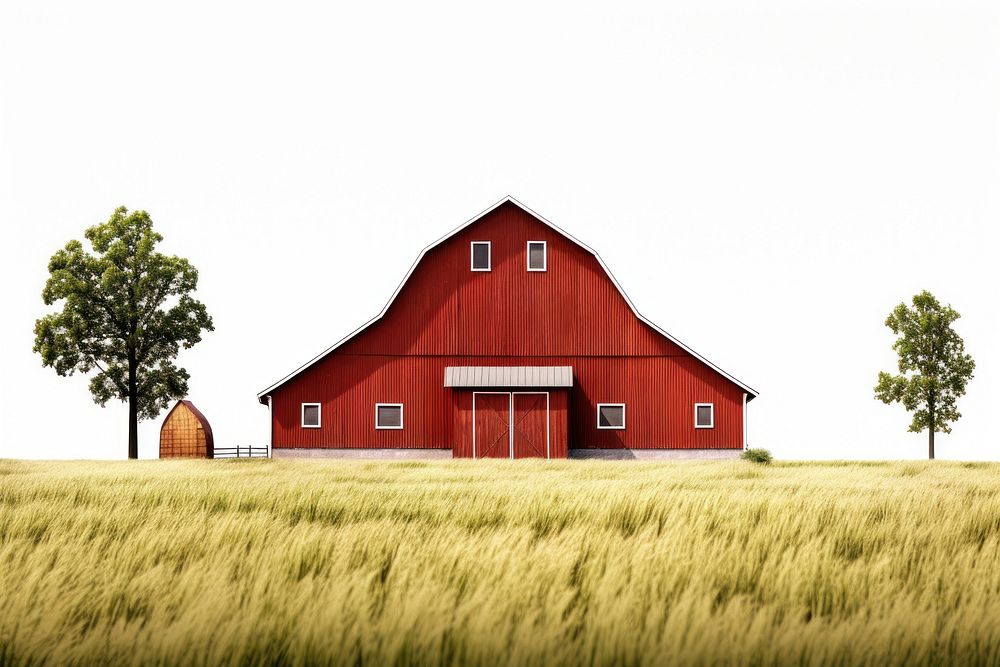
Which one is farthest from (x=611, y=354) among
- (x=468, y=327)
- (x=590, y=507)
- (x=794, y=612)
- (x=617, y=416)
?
(x=794, y=612)

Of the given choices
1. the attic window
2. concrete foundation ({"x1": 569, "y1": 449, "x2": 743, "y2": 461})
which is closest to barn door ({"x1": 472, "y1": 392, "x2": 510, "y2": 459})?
concrete foundation ({"x1": 569, "y1": 449, "x2": 743, "y2": 461})

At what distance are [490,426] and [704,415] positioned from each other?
830 cm

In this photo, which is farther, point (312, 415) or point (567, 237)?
point (312, 415)

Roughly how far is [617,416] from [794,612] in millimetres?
32790

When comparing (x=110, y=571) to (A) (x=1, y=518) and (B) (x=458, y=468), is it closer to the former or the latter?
(A) (x=1, y=518)

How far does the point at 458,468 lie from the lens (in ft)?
99.1

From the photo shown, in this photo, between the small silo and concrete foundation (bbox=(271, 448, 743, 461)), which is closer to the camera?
Result: concrete foundation (bbox=(271, 448, 743, 461))

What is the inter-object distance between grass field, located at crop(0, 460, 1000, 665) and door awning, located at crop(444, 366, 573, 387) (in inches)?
973

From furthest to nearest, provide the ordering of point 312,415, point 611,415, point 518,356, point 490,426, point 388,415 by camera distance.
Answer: point 312,415
point 388,415
point 611,415
point 518,356
point 490,426

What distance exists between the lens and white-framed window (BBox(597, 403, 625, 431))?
4012cm

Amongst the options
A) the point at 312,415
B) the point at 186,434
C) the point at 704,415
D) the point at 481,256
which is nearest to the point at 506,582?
the point at 481,256

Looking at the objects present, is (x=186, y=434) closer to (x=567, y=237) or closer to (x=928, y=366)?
(x=567, y=237)

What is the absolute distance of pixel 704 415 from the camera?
40.2m

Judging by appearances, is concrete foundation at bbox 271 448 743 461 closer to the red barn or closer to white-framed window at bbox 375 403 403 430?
the red barn
